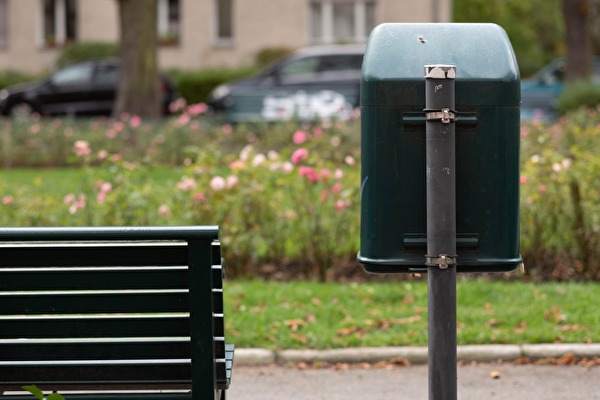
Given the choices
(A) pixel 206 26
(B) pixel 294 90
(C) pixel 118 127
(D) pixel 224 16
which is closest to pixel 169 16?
(A) pixel 206 26

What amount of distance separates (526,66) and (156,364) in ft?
118

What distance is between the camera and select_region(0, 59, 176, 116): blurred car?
28422mm

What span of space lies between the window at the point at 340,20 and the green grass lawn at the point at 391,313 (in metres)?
27.7

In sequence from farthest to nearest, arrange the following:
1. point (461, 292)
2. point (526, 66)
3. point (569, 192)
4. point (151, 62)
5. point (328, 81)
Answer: point (526, 66) → point (328, 81) → point (151, 62) → point (569, 192) → point (461, 292)

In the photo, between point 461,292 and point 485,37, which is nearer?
point 485,37

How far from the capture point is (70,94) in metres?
28.6

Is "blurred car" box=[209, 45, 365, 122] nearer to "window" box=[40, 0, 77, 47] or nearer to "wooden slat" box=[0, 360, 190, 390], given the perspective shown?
"window" box=[40, 0, 77, 47]

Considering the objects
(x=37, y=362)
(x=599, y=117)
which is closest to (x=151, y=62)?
(x=599, y=117)

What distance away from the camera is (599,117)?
13969 millimetres

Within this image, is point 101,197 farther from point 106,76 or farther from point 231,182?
point 106,76

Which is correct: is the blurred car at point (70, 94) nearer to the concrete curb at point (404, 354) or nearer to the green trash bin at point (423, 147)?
the concrete curb at point (404, 354)

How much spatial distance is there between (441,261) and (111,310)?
40.3 inches

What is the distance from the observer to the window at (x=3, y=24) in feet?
118

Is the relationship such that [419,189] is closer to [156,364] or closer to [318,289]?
[156,364]
